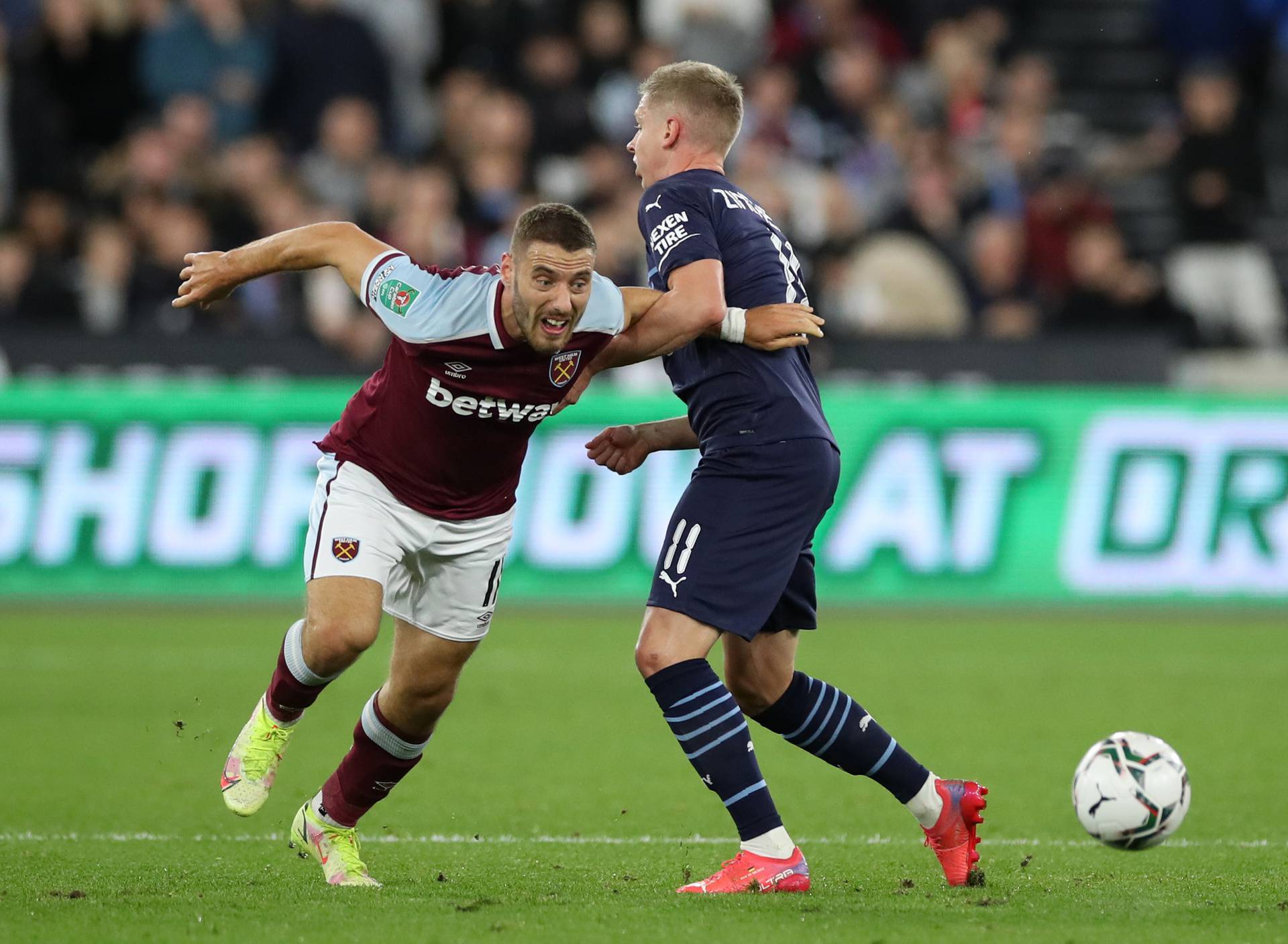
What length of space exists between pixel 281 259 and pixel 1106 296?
10848 mm

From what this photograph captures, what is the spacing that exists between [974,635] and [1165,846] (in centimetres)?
607

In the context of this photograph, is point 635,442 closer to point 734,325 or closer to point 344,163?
point 734,325

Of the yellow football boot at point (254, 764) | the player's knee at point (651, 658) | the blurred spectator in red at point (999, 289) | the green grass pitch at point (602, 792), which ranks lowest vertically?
the green grass pitch at point (602, 792)

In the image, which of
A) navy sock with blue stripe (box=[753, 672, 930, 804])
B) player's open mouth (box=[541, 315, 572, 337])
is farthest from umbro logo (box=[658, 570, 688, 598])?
player's open mouth (box=[541, 315, 572, 337])

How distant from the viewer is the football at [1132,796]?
5465 mm

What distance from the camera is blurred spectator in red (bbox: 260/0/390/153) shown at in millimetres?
15984

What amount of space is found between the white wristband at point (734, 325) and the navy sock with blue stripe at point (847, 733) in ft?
3.55

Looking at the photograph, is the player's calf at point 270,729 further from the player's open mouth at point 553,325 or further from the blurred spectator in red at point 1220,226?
the blurred spectator in red at point 1220,226

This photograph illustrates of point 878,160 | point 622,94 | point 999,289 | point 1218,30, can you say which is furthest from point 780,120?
point 1218,30

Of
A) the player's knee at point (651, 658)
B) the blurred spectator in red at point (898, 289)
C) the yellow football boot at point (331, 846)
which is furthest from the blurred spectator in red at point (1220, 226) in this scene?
the yellow football boot at point (331, 846)

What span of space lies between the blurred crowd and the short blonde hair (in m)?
7.96

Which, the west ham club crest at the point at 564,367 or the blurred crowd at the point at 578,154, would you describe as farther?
the blurred crowd at the point at 578,154

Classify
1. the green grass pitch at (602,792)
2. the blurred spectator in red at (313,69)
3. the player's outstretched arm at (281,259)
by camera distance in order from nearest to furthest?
1. the green grass pitch at (602,792)
2. the player's outstretched arm at (281,259)
3. the blurred spectator in red at (313,69)

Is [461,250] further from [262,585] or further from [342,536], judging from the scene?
[342,536]
